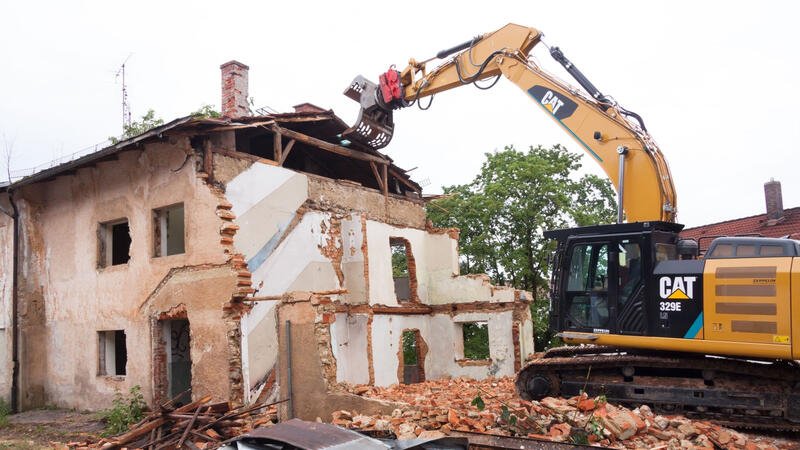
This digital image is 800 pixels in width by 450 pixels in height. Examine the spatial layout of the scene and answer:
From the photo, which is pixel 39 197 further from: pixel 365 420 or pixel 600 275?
pixel 600 275

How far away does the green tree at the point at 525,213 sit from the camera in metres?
23.7

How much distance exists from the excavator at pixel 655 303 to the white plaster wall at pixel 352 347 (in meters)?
5.44

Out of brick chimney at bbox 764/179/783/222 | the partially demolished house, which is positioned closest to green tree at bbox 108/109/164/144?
the partially demolished house

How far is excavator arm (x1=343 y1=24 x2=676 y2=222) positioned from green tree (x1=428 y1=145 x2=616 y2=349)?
1011cm

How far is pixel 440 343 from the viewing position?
1750 centimetres

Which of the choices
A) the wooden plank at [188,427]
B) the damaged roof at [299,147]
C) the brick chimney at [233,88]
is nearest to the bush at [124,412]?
the wooden plank at [188,427]

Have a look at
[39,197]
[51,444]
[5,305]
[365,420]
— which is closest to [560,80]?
[365,420]

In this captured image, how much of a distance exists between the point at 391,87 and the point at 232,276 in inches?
196

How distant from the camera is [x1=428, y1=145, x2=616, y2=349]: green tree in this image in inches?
933

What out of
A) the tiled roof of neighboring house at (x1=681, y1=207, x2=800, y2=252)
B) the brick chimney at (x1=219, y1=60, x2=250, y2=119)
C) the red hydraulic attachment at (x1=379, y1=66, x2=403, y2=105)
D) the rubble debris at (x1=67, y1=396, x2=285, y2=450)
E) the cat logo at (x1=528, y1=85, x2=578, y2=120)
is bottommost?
the rubble debris at (x1=67, y1=396, x2=285, y2=450)

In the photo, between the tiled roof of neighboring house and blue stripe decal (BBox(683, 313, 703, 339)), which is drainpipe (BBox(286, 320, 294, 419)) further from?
the tiled roof of neighboring house

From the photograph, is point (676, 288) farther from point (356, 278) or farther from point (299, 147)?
point (299, 147)

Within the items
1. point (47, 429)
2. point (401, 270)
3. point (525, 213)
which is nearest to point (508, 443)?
point (47, 429)

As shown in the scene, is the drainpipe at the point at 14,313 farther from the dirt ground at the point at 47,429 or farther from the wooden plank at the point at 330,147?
the wooden plank at the point at 330,147
